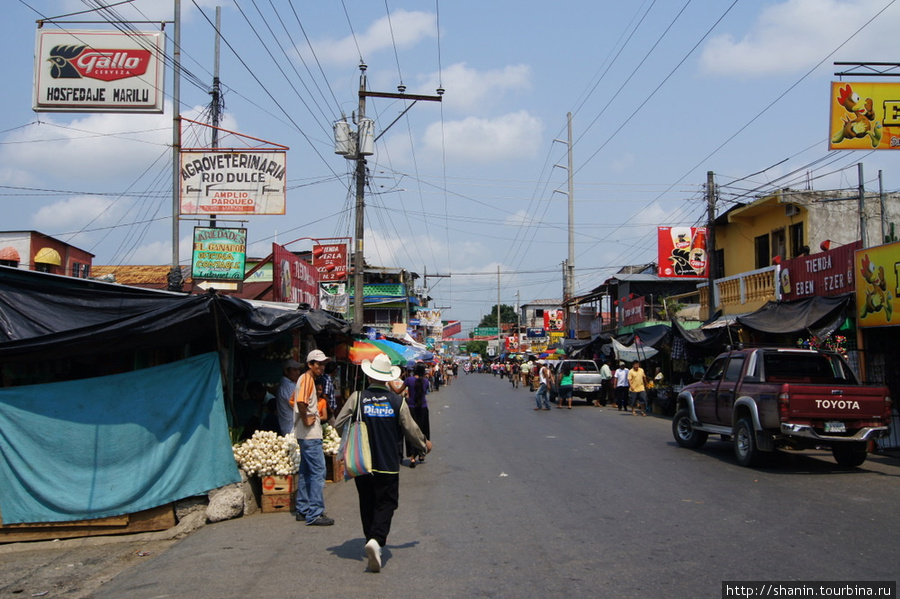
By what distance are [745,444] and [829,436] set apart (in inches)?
55.3

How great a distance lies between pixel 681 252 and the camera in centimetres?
2684

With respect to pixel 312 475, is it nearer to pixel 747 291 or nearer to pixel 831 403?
pixel 831 403

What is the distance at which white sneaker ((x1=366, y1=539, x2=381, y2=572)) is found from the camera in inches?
238

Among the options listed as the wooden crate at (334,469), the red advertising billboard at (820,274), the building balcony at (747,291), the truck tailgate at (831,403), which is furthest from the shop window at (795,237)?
the wooden crate at (334,469)

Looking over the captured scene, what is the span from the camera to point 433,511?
877 cm

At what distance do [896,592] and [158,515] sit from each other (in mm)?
7328

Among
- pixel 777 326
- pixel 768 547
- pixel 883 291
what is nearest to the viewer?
pixel 768 547

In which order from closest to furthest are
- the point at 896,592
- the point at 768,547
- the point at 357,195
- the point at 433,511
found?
the point at 896,592
the point at 768,547
the point at 433,511
the point at 357,195

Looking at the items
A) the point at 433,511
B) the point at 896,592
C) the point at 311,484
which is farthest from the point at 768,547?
the point at 311,484

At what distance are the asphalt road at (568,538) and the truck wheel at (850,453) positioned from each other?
0.18 meters

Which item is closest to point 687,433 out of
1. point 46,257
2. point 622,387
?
point 622,387

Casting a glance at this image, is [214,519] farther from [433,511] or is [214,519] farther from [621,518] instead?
[621,518]

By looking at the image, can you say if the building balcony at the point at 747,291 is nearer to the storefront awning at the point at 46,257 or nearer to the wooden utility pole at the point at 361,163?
the wooden utility pole at the point at 361,163

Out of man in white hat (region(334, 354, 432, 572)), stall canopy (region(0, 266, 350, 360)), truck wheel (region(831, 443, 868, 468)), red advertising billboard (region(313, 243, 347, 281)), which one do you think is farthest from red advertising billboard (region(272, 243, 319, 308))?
truck wheel (region(831, 443, 868, 468))
